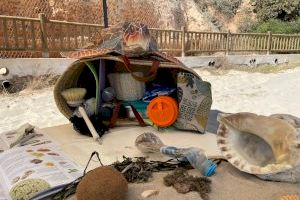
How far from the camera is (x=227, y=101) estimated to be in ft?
15.6

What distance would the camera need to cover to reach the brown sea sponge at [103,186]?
124 cm

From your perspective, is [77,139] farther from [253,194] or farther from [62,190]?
[253,194]

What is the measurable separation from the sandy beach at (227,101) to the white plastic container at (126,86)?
4.35ft

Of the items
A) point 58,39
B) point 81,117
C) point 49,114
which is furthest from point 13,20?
point 81,117

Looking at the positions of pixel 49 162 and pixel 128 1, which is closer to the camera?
pixel 49 162

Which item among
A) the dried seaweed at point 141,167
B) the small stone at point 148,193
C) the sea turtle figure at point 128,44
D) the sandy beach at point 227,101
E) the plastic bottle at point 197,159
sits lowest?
the sandy beach at point 227,101

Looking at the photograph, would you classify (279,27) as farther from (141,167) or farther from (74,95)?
(141,167)

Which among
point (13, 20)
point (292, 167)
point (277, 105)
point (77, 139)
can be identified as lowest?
point (277, 105)

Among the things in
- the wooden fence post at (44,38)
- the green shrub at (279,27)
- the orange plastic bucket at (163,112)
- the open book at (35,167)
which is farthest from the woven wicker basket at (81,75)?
the green shrub at (279,27)

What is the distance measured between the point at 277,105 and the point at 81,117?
9.56 feet

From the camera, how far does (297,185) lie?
1447 millimetres

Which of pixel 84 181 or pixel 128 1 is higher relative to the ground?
pixel 128 1

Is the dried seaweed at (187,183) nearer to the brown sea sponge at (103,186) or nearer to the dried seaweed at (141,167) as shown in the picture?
the dried seaweed at (141,167)

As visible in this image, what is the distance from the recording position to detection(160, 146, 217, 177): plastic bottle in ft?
5.07
